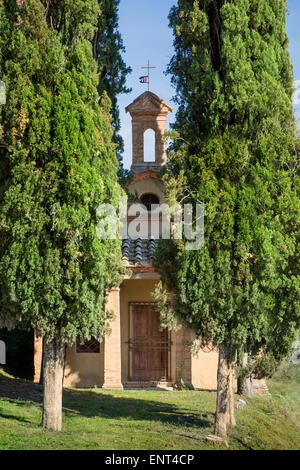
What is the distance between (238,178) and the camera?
1083cm

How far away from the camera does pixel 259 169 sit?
419 inches

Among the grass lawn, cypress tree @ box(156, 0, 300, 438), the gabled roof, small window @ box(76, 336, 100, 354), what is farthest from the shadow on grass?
the gabled roof

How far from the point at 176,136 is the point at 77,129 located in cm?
187

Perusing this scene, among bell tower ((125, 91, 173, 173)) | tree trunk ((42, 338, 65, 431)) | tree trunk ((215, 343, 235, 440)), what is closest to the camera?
tree trunk ((42, 338, 65, 431))

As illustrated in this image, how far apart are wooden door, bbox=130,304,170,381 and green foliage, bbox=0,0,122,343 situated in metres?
7.00

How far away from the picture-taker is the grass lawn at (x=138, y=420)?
9875mm

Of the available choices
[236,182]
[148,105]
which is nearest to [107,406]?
[236,182]

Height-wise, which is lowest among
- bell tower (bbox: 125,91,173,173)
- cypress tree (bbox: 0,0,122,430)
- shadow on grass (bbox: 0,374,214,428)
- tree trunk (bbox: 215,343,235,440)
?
shadow on grass (bbox: 0,374,214,428)

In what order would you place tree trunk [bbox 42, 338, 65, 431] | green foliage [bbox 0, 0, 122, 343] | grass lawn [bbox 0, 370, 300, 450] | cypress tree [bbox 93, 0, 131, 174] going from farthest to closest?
cypress tree [bbox 93, 0, 131, 174] < tree trunk [bbox 42, 338, 65, 431] < green foliage [bbox 0, 0, 122, 343] < grass lawn [bbox 0, 370, 300, 450]

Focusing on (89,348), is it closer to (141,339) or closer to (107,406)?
(141,339)

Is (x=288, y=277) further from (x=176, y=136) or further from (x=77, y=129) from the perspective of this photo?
(x=77, y=129)

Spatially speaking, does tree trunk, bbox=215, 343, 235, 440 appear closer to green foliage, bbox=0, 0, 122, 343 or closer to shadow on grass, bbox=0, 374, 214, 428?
shadow on grass, bbox=0, 374, 214, 428

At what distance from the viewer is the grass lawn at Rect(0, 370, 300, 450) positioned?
9875mm

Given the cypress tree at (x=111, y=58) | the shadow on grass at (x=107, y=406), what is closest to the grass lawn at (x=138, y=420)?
the shadow on grass at (x=107, y=406)
